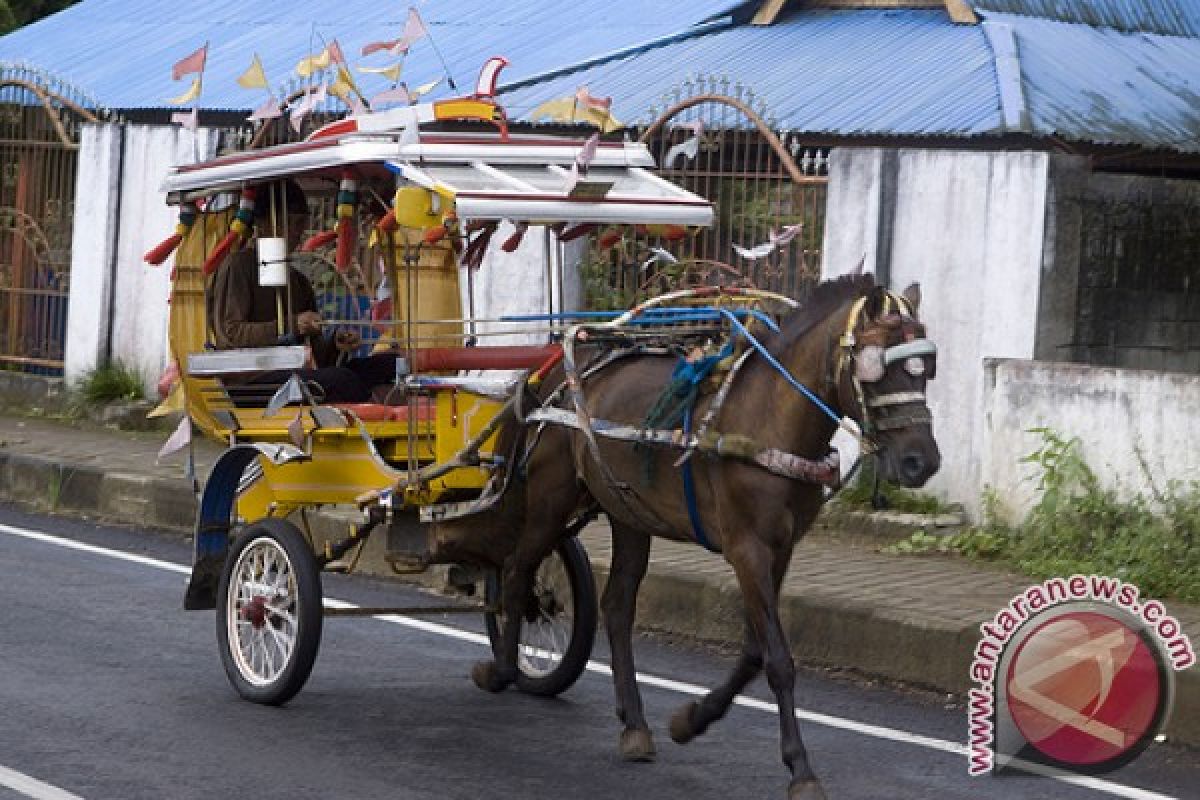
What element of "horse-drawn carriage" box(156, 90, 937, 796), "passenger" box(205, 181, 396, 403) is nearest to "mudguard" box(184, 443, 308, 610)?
"horse-drawn carriage" box(156, 90, 937, 796)

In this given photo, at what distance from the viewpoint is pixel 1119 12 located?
1516cm

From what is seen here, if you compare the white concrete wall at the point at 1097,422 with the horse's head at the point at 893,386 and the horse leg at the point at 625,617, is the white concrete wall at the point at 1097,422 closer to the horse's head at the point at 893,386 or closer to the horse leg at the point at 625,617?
the horse leg at the point at 625,617

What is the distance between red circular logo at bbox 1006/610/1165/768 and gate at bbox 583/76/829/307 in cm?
418

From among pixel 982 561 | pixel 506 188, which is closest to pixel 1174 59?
pixel 982 561

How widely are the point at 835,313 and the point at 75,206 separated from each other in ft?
37.5

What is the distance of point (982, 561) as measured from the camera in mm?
11094

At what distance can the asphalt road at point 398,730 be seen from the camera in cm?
692

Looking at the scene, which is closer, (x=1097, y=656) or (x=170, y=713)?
(x=170, y=713)

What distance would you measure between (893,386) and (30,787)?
304 centimetres

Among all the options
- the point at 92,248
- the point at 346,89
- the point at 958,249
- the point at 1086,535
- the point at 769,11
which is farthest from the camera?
the point at 92,248

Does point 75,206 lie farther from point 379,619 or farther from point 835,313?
point 835,313

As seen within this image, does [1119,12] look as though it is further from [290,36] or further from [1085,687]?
[1085,687]

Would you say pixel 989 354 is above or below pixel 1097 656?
above

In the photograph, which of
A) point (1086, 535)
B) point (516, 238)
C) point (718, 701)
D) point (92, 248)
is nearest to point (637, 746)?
point (718, 701)
